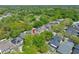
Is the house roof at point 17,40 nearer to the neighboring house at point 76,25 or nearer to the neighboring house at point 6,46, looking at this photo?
the neighboring house at point 6,46

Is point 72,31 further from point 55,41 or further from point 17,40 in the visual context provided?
point 17,40

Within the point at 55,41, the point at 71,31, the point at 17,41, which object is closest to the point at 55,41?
the point at 55,41

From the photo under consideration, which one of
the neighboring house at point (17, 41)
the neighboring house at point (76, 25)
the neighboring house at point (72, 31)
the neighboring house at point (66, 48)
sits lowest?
the neighboring house at point (66, 48)

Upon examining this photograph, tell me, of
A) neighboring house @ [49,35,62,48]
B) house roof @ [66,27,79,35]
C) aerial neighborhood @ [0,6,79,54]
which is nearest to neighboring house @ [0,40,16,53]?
aerial neighborhood @ [0,6,79,54]

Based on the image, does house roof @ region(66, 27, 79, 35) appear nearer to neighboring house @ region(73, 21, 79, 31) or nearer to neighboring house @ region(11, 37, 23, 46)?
neighboring house @ region(73, 21, 79, 31)

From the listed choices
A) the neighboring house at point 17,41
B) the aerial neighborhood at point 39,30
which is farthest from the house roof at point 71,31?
the neighboring house at point 17,41

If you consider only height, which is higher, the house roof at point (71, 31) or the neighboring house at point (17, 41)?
the house roof at point (71, 31)

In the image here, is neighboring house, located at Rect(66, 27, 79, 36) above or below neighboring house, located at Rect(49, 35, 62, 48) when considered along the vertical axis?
above
